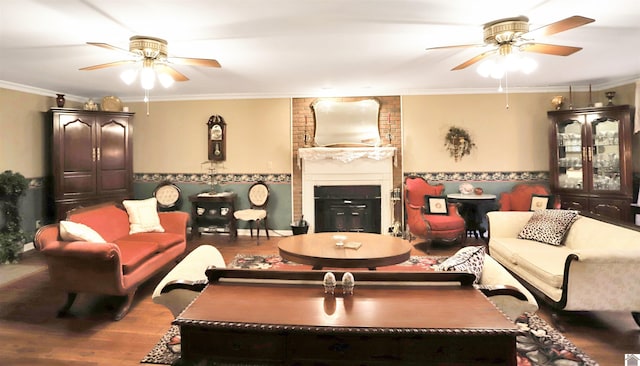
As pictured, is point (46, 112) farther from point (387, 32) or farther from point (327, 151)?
point (387, 32)

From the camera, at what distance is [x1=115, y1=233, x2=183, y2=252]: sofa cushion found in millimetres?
3572

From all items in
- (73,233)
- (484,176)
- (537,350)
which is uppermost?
(484,176)

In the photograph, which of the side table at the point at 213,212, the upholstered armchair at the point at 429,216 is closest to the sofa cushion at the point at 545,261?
the upholstered armchair at the point at 429,216

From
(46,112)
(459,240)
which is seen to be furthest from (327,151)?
(46,112)

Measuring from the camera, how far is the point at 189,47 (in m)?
3.30

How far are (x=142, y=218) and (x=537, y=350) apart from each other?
3.98 m

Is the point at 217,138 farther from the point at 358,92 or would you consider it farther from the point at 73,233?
the point at 73,233

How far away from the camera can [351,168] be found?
5602 millimetres

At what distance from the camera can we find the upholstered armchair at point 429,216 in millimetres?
4629

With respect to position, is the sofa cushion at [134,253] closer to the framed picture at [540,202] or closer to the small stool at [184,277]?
the small stool at [184,277]

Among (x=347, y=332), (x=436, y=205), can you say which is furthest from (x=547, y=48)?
(x=347, y=332)

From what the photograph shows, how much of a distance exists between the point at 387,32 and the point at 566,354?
273cm

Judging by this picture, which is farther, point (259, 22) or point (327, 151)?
point (327, 151)

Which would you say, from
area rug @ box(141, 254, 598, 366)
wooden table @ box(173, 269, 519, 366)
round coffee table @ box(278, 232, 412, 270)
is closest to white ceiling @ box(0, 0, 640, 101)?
Answer: round coffee table @ box(278, 232, 412, 270)
